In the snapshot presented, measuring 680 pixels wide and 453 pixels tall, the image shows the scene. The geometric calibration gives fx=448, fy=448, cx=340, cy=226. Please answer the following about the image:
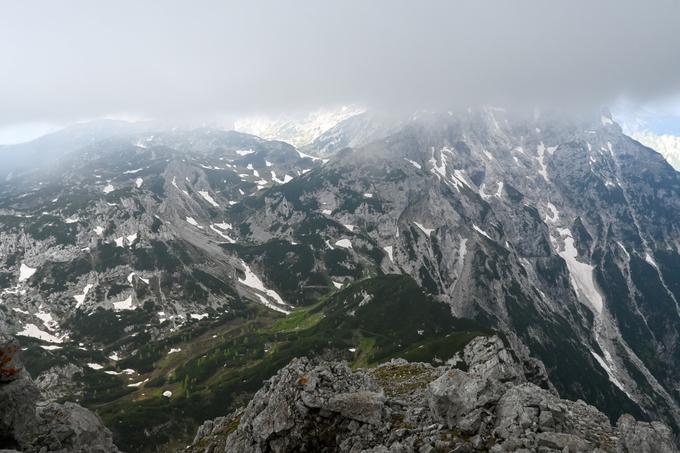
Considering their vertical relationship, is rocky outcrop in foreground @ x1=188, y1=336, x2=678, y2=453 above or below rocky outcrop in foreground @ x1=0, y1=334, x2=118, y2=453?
below

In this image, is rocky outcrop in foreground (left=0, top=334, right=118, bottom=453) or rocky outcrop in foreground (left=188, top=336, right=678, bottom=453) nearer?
rocky outcrop in foreground (left=188, top=336, right=678, bottom=453)

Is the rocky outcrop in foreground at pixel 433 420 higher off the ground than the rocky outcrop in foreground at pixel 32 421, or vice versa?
the rocky outcrop in foreground at pixel 32 421

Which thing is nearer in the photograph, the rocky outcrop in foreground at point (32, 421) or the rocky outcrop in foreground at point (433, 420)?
the rocky outcrop in foreground at point (433, 420)

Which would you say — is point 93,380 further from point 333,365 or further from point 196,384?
point 333,365

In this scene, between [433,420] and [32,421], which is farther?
[433,420]

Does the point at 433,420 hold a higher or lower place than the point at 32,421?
lower
